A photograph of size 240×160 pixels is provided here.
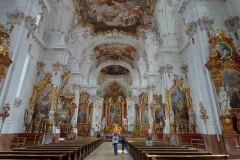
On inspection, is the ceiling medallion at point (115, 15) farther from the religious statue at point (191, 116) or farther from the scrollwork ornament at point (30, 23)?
the religious statue at point (191, 116)

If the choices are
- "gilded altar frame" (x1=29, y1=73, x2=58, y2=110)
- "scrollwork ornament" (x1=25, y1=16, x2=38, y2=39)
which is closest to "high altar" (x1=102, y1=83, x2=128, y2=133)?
"gilded altar frame" (x1=29, y1=73, x2=58, y2=110)

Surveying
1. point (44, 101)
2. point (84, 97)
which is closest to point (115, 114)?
point (84, 97)

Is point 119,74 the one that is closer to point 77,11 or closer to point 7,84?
point 77,11

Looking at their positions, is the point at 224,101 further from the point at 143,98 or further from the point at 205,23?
the point at 143,98

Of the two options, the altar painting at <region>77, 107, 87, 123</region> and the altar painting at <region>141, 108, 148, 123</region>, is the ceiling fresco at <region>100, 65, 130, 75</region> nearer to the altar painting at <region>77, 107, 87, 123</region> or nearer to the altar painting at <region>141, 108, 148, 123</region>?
the altar painting at <region>141, 108, 148, 123</region>

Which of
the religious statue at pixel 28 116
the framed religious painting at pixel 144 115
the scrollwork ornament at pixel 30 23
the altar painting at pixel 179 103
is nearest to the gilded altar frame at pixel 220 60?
the altar painting at pixel 179 103

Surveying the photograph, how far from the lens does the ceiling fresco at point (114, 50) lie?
23256mm

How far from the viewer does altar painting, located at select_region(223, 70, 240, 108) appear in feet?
24.7

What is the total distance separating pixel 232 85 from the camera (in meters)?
7.74

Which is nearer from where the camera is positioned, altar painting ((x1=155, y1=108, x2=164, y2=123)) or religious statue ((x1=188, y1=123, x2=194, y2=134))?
religious statue ((x1=188, y1=123, x2=194, y2=134))

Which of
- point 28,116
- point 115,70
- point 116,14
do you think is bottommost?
point 28,116

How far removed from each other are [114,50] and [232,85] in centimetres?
1893

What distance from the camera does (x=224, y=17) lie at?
9.30 m

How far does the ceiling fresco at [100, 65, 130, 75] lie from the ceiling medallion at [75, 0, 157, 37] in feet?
36.2
